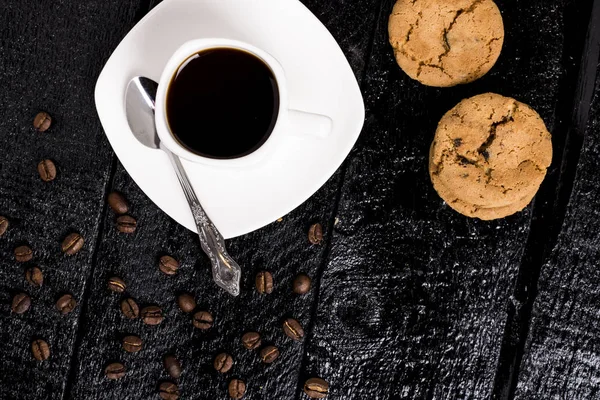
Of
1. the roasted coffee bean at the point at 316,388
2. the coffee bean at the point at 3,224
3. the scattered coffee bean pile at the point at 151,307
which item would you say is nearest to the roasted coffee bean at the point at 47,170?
the scattered coffee bean pile at the point at 151,307

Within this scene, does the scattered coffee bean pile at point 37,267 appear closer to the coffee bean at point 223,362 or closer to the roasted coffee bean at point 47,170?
the roasted coffee bean at point 47,170

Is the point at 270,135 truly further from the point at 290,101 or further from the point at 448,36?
the point at 448,36

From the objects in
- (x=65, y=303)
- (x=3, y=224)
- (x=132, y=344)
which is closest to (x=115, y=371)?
(x=132, y=344)

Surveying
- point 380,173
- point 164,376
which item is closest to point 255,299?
point 164,376

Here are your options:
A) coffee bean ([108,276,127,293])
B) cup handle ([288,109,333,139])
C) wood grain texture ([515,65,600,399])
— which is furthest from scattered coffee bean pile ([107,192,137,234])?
wood grain texture ([515,65,600,399])

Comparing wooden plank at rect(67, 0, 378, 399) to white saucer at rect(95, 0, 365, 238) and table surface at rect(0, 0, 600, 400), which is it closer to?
table surface at rect(0, 0, 600, 400)

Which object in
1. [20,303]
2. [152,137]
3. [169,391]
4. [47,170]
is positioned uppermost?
[152,137]

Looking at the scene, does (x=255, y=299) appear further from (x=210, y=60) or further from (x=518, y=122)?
(x=518, y=122)
